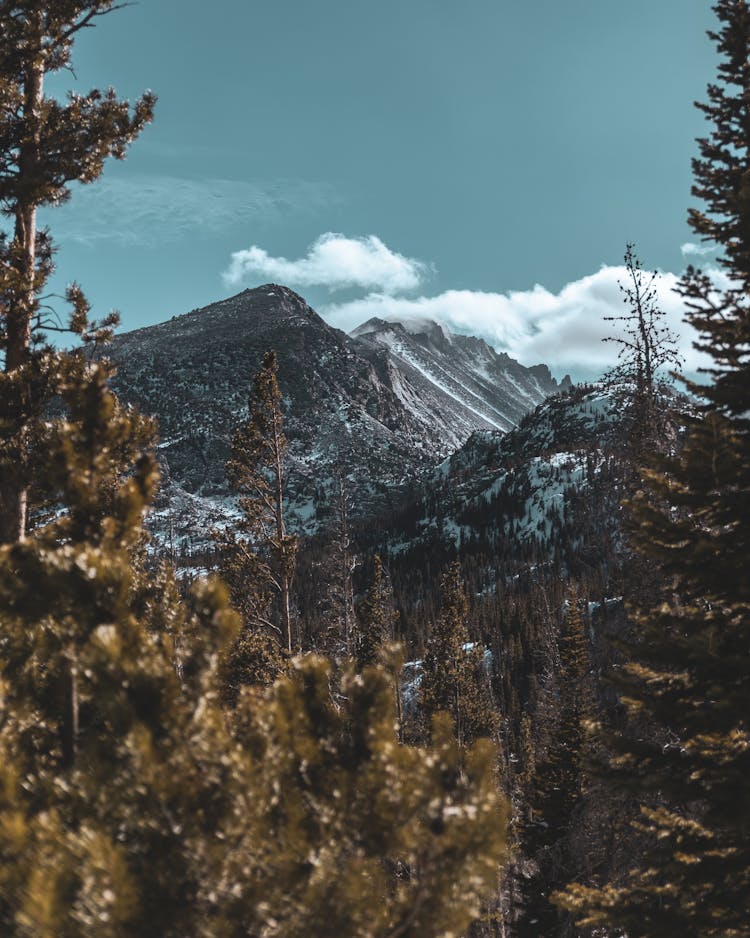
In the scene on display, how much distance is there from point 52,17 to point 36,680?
8.87 metres

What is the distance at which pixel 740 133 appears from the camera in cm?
855

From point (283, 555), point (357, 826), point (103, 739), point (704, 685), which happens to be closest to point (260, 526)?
point (283, 555)

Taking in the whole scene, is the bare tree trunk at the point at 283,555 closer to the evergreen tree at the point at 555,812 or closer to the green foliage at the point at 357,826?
the green foliage at the point at 357,826

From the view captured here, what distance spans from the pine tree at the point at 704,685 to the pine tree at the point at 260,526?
400 inches

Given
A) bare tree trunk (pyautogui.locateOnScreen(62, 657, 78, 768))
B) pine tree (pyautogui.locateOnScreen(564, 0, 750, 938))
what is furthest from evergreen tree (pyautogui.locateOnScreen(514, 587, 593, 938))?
bare tree trunk (pyautogui.locateOnScreen(62, 657, 78, 768))

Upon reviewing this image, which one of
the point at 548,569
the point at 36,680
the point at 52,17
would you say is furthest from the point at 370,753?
the point at 548,569

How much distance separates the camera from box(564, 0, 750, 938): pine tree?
591 centimetres

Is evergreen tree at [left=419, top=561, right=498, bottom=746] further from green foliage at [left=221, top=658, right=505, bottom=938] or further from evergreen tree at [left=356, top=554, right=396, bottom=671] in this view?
green foliage at [left=221, top=658, right=505, bottom=938]

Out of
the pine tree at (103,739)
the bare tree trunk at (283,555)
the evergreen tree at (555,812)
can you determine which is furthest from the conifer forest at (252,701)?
the evergreen tree at (555,812)

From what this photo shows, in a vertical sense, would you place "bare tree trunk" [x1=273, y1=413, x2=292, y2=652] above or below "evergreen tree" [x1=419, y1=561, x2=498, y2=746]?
above

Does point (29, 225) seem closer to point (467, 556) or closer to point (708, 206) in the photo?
point (708, 206)

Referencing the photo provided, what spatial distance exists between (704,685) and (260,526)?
1223 centimetres

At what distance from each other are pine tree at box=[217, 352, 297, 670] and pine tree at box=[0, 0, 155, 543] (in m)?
8.37

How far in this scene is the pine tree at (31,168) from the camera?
6.58 m
